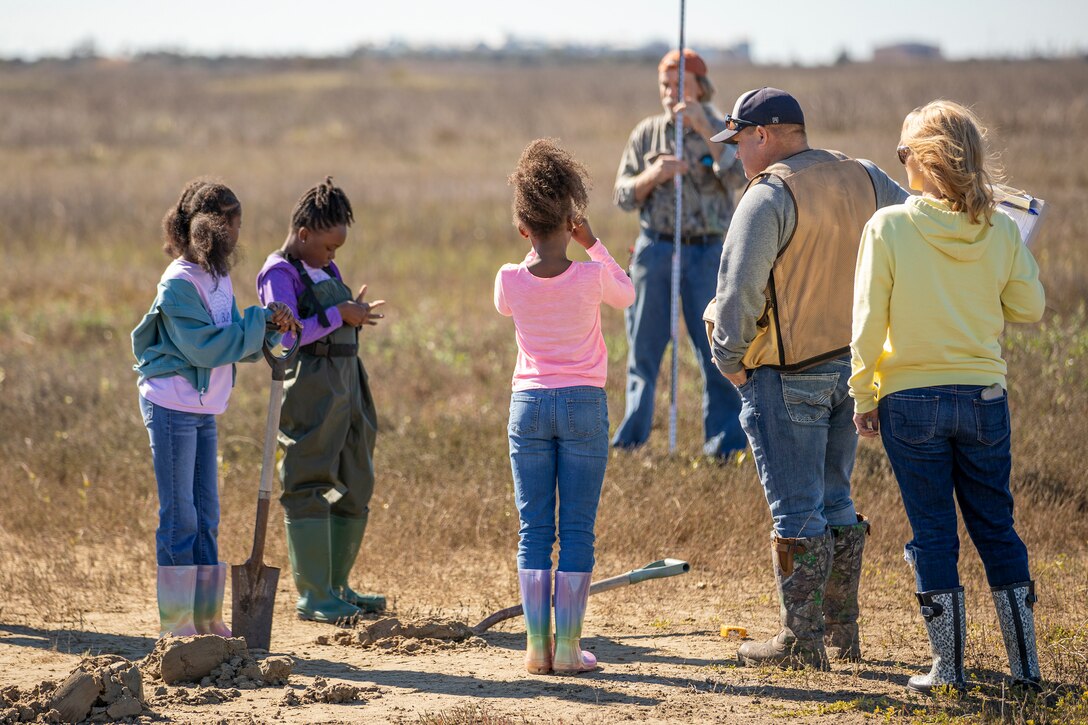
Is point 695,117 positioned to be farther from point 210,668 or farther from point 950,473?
point 210,668

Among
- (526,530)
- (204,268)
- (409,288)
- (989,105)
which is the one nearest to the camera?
(526,530)

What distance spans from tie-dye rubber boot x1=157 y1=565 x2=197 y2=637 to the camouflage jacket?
3651mm

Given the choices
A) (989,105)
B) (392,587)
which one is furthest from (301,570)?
(989,105)

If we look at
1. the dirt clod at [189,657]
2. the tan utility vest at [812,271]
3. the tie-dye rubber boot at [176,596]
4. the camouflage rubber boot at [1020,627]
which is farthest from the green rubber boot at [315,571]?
the camouflage rubber boot at [1020,627]

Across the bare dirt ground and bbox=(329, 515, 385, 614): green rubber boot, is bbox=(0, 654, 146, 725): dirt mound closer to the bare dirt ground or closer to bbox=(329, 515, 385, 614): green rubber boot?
the bare dirt ground

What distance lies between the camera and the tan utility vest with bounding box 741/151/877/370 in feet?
14.2

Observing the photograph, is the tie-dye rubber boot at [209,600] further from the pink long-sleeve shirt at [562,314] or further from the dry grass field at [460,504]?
the pink long-sleeve shirt at [562,314]

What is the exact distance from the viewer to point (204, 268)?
5098 mm

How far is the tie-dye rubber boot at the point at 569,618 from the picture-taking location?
14.9 feet

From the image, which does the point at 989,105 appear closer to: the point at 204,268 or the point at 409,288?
the point at 409,288

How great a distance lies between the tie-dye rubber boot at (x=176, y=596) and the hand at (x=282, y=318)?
109cm

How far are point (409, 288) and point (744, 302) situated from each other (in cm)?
1056

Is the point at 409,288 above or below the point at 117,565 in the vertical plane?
above

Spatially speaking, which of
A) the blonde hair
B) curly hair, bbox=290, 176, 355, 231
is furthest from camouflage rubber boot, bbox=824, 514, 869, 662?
curly hair, bbox=290, 176, 355, 231
